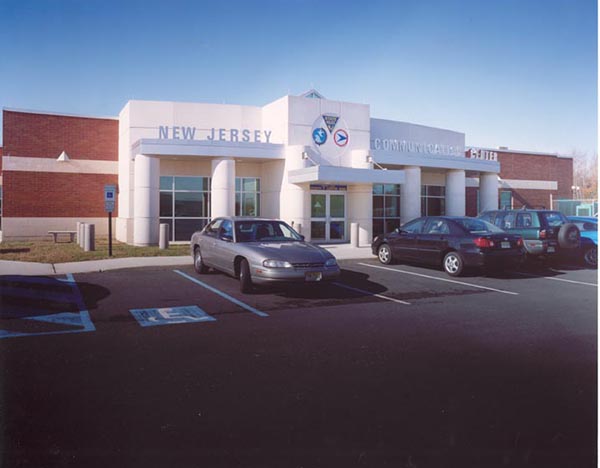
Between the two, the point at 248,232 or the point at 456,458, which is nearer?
the point at 456,458

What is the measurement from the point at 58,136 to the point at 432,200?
62.7 feet

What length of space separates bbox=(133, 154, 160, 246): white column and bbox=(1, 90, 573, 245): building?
38 mm

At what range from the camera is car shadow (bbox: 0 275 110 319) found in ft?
26.1

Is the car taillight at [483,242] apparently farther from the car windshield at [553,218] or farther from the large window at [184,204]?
the large window at [184,204]

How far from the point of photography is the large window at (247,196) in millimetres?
23047

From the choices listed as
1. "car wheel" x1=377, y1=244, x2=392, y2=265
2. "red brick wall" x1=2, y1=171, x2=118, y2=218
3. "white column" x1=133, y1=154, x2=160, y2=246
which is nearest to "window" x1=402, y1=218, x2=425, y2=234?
"car wheel" x1=377, y1=244, x2=392, y2=265

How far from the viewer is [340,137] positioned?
21891 mm

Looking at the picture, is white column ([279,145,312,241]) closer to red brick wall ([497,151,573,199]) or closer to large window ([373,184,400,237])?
large window ([373,184,400,237])

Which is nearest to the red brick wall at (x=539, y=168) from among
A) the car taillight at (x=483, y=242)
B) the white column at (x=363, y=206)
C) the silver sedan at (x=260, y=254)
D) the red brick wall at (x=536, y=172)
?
the red brick wall at (x=536, y=172)

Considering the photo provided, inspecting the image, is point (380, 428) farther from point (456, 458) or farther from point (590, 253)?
point (590, 253)

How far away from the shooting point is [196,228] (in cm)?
2225

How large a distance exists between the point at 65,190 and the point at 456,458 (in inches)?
951

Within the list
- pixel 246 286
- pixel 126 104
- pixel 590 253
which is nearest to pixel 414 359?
pixel 246 286

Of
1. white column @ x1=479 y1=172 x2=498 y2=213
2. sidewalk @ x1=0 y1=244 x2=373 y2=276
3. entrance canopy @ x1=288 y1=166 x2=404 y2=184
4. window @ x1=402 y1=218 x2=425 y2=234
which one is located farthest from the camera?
white column @ x1=479 y1=172 x2=498 y2=213
